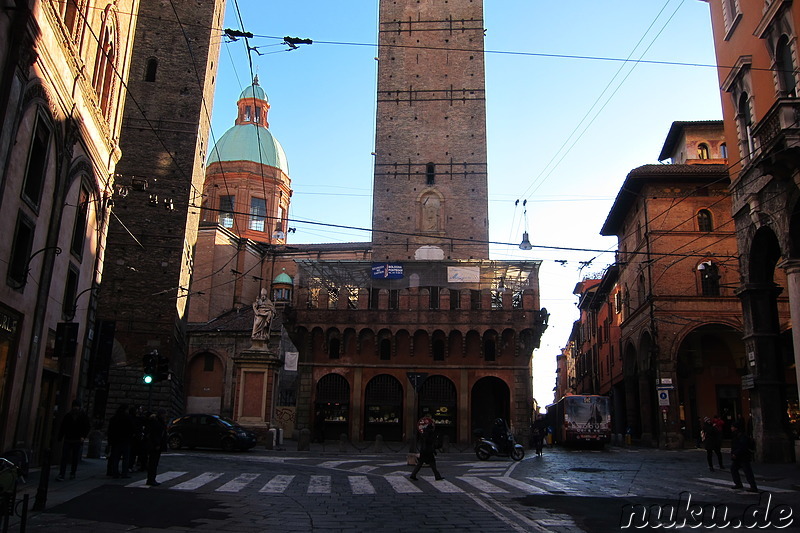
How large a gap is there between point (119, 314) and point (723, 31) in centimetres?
2727

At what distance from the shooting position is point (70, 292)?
16.6 meters

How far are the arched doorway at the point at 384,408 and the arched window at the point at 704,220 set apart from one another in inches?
617

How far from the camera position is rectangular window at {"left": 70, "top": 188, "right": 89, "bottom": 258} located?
1656 cm

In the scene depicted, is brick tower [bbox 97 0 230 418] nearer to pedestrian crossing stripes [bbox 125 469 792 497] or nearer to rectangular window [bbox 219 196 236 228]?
rectangular window [bbox 219 196 236 228]

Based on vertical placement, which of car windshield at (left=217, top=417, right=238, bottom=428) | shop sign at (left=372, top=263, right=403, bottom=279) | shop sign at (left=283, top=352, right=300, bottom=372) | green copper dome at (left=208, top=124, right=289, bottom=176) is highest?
green copper dome at (left=208, top=124, right=289, bottom=176)

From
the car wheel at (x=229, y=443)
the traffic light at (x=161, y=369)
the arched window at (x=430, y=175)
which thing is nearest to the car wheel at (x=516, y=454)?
the car wheel at (x=229, y=443)

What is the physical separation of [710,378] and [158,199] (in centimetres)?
2818

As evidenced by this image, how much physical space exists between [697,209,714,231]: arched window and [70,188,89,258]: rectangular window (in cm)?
2558

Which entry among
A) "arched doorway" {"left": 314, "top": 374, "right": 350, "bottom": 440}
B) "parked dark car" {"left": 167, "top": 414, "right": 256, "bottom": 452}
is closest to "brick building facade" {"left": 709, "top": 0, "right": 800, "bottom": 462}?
"parked dark car" {"left": 167, "top": 414, "right": 256, "bottom": 452}

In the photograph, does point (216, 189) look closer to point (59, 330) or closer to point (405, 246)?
point (405, 246)

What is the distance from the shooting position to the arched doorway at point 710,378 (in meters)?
32.8

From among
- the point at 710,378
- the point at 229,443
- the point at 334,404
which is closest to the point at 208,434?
the point at 229,443

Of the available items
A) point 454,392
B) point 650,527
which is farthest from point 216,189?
point 650,527

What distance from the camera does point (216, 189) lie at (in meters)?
55.7
